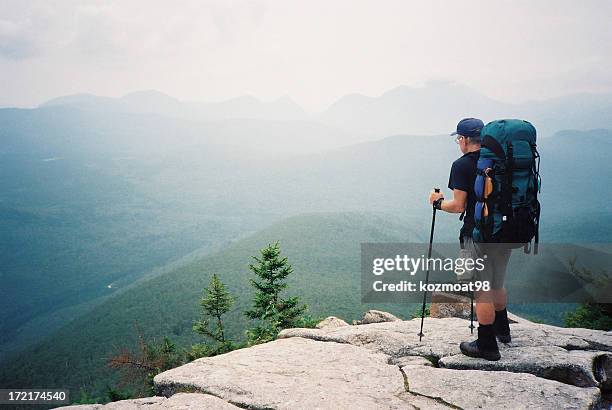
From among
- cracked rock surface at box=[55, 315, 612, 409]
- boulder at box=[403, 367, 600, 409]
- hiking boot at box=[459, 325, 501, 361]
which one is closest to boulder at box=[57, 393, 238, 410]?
cracked rock surface at box=[55, 315, 612, 409]

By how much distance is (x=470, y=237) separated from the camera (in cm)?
512

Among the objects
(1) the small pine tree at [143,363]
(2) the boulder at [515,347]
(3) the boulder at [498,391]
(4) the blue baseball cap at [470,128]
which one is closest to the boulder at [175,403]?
(3) the boulder at [498,391]

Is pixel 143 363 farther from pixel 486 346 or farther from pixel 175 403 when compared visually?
pixel 486 346

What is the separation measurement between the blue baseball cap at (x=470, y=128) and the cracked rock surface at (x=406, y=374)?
3.22 meters

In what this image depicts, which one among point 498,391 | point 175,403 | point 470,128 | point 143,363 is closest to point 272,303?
point 143,363

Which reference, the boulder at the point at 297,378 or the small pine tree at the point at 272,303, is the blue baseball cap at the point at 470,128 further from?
the small pine tree at the point at 272,303

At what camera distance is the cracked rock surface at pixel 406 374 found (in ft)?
14.5

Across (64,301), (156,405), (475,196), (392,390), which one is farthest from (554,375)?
(64,301)

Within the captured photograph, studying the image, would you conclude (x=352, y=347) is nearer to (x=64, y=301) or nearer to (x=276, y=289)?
(x=276, y=289)

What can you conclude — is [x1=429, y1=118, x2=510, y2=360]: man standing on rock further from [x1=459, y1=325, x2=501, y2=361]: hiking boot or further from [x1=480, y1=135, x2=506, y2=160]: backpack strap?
A: [x1=480, y1=135, x2=506, y2=160]: backpack strap

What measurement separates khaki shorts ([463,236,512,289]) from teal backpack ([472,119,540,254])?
0.16 m

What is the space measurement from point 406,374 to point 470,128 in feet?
11.7

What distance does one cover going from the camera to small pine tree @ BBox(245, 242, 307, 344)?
566 inches

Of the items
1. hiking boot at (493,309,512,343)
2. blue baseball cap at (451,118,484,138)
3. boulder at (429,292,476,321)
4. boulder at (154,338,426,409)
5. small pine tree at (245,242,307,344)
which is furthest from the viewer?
small pine tree at (245,242,307,344)
